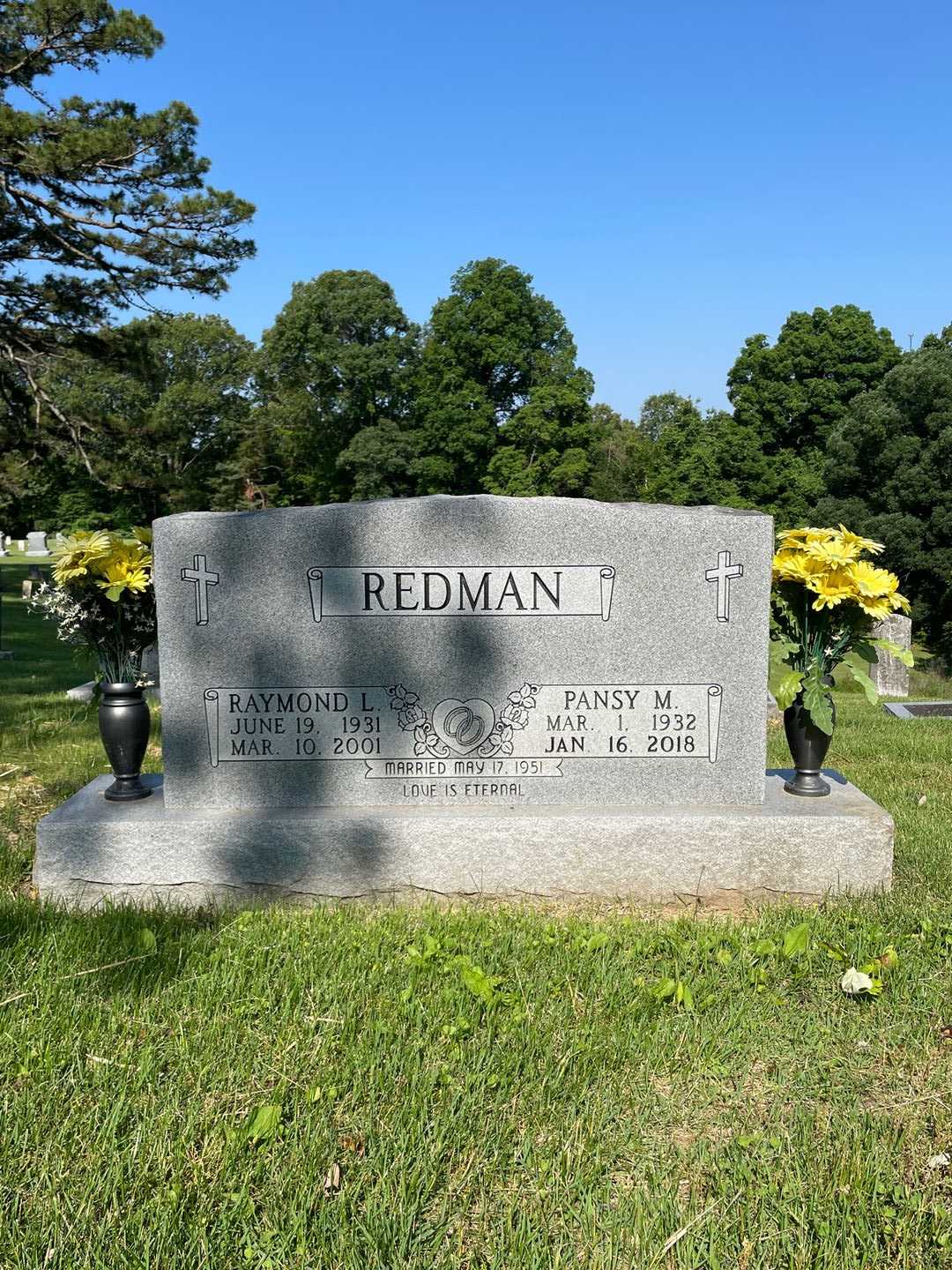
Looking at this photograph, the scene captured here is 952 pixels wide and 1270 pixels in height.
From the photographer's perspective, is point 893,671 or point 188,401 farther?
point 188,401

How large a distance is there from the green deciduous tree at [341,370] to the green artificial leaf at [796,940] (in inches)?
1401

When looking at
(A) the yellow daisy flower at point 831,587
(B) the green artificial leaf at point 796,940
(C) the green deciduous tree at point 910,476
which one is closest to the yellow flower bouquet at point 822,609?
(A) the yellow daisy flower at point 831,587

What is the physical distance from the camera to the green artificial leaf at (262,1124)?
242cm

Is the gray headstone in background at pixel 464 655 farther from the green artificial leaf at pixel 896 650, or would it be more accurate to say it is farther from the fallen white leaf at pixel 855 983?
the fallen white leaf at pixel 855 983

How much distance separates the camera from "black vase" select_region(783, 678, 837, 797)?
4340 mm

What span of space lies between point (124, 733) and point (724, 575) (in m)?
2.78

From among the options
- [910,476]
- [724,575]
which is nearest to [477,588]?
[724,575]

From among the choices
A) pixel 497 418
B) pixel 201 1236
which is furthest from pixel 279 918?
pixel 497 418

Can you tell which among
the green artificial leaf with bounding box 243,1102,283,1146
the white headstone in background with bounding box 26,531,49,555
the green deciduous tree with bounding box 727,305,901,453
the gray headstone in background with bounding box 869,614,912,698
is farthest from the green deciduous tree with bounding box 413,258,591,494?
the green artificial leaf with bounding box 243,1102,283,1146

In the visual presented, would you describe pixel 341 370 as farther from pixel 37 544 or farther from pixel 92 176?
pixel 92 176

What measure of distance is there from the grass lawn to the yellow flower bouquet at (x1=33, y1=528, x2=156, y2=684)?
1126 millimetres

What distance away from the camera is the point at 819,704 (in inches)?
165

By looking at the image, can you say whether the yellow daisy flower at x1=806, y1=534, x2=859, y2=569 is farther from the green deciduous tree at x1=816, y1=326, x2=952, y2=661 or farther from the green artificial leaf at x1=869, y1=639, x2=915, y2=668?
the green deciduous tree at x1=816, y1=326, x2=952, y2=661

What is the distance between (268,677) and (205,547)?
0.64 metres
